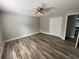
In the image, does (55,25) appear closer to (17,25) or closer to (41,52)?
(41,52)

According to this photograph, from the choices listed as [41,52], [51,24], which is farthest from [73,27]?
[41,52]

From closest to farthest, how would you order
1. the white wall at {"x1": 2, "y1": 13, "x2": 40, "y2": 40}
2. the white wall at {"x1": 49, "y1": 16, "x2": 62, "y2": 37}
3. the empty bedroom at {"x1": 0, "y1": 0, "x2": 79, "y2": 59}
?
the empty bedroom at {"x1": 0, "y1": 0, "x2": 79, "y2": 59}
the white wall at {"x1": 2, "y1": 13, "x2": 40, "y2": 40}
the white wall at {"x1": 49, "y1": 16, "x2": 62, "y2": 37}

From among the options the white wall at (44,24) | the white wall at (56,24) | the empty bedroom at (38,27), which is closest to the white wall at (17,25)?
the empty bedroom at (38,27)

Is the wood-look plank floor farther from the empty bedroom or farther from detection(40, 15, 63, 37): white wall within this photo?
detection(40, 15, 63, 37): white wall

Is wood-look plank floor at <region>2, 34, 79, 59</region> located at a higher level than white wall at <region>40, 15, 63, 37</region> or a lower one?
lower

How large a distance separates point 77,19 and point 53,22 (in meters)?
1.84

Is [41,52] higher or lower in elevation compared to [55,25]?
lower

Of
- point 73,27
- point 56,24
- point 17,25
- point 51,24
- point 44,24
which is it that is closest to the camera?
point 17,25

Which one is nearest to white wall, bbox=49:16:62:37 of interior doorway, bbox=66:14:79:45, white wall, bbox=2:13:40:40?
interior doorway, bbox=66:14:79:45

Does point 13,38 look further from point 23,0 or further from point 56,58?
point 56,58

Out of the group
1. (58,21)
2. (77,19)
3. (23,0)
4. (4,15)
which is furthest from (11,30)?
(77,19)

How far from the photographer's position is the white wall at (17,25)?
3.66 m

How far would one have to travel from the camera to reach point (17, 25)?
13.9ft

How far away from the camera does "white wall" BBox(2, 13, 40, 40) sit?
12.0 feet
